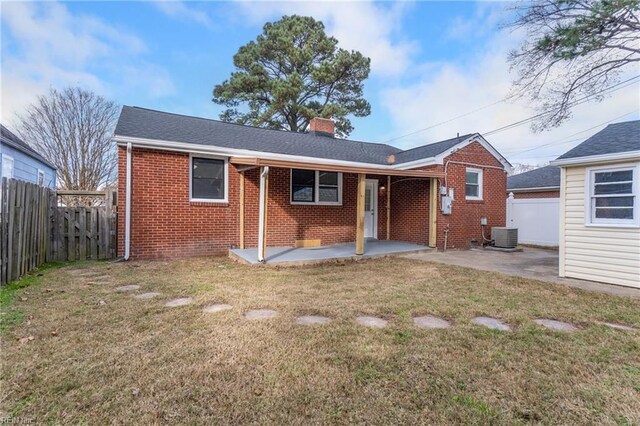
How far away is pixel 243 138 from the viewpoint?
10398 millimetres

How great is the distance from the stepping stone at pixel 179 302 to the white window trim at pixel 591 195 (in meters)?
7.54

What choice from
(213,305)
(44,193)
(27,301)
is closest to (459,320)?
(213,305)

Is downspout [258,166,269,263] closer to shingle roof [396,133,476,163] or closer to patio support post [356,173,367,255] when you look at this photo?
patio support post [356,173,367,255]

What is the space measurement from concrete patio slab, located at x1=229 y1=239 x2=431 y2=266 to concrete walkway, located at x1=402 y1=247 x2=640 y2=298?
0.61 metres

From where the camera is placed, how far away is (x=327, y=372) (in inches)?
105

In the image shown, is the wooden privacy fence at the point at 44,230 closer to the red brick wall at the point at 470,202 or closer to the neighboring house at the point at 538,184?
the red brick wall at the point at 470,202

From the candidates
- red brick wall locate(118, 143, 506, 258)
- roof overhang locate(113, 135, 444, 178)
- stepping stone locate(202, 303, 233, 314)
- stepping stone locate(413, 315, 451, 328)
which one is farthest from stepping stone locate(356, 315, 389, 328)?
red brick wall locate(118, 143, 506, 258)

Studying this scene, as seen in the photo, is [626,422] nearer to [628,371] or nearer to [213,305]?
[628,371]

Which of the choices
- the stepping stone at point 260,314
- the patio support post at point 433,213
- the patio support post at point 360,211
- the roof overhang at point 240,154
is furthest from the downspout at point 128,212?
the patio support post at point 433,213

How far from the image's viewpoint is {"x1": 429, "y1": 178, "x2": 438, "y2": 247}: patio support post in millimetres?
Result: 10125

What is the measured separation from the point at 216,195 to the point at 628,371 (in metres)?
8.52

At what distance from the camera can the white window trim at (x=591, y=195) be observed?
5.84 m

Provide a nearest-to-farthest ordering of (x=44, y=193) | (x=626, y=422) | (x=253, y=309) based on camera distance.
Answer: (x=626, y=422), (x=253, y=309), (x=44, y=193)

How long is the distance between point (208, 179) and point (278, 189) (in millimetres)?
2042
